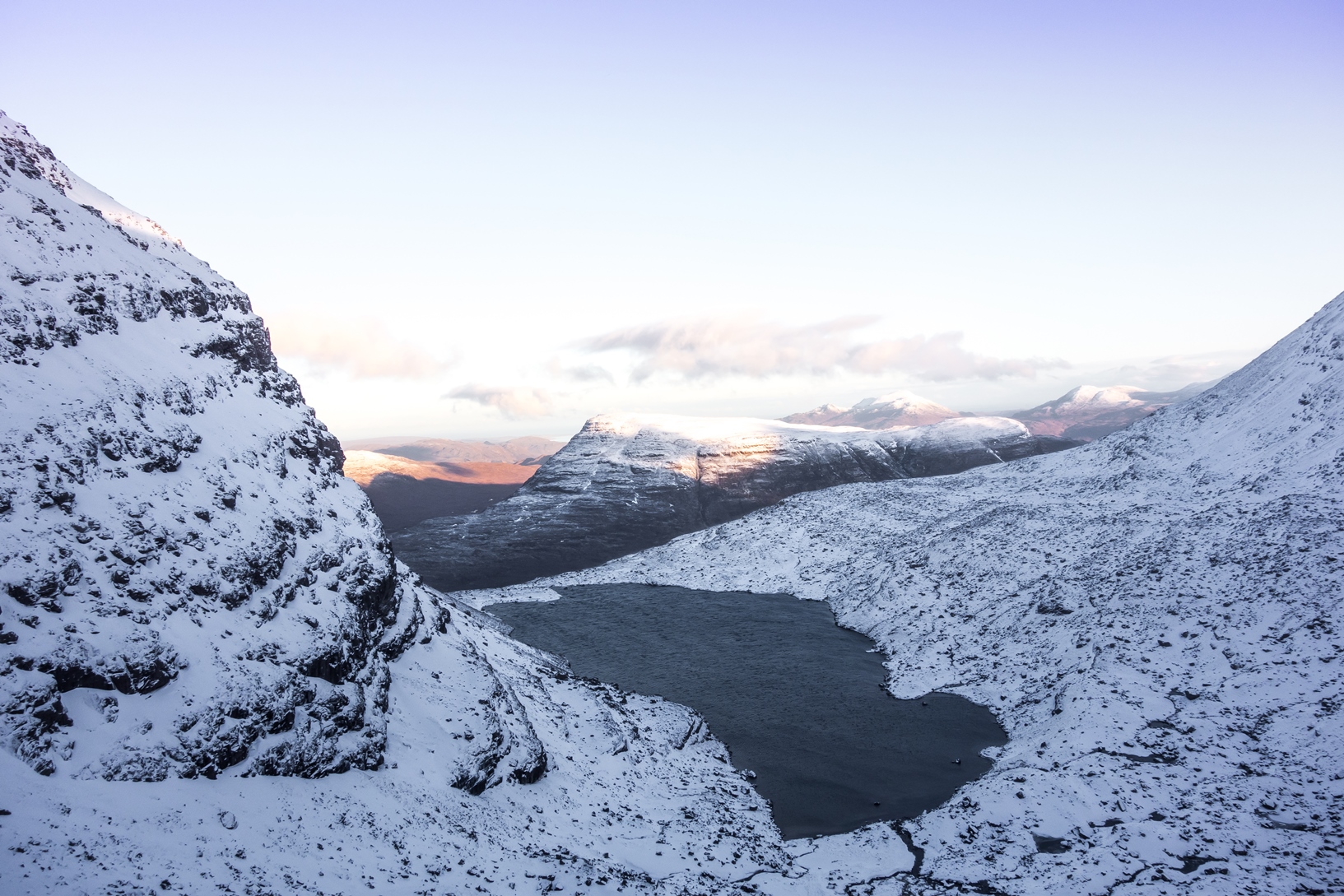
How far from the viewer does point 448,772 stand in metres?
19.9

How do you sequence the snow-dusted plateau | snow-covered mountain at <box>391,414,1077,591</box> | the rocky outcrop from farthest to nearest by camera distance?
1. snow-covered mountain at <box>391,414,1077,591</box>
2. the rocky outcrop
3. the snow-dusted plateau

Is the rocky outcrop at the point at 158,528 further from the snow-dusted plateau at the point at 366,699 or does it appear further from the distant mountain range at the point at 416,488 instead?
the distant mountain range at the point at 416,488

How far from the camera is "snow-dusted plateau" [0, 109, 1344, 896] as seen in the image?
14375 mm

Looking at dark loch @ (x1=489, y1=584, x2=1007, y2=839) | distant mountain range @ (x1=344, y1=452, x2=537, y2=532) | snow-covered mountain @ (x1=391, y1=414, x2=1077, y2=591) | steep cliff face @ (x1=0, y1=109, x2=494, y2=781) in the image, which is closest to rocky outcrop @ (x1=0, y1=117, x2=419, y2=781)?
steep cliff face @ (x1=0, y1=109, x2=494, y2=781)

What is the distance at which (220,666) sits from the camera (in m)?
16.5

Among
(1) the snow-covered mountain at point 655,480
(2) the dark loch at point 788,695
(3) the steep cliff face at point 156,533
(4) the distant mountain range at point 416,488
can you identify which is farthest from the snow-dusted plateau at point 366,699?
(4) the distant mountain range at point 416,488

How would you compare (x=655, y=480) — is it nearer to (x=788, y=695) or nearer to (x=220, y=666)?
(x=788, y=695)

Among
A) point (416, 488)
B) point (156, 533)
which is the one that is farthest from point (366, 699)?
point (416, 488)

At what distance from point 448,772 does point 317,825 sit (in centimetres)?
438

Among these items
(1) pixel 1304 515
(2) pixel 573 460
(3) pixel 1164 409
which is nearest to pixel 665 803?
(1) pixel 1304 515

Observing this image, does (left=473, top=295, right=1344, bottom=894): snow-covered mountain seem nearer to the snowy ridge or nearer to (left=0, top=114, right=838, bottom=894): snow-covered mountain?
the snowy ridge

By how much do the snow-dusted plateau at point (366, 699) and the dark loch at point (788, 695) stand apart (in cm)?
139

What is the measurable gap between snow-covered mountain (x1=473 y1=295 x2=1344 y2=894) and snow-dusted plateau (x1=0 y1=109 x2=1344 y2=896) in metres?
0.16

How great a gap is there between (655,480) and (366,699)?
69717 mm
